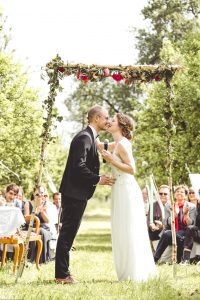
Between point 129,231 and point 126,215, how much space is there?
0.78ft

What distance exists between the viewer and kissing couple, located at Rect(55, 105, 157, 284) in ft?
27.8

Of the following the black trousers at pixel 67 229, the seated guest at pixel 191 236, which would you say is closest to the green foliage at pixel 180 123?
the seated guest at pixel 191 236

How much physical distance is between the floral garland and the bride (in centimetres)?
89

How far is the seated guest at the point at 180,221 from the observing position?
42.5 ft

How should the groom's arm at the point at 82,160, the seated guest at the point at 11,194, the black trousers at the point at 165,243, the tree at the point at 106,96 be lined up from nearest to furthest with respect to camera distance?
1. the groom's arm at the point at 82,160
2. the black trousers at the point at 165,243
3. the seated guest at the point at 11,194
4. the tree at the point at 106,96

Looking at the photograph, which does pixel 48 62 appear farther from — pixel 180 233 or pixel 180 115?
pixel 180 115

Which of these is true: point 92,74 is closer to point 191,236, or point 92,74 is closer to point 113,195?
point 113,195

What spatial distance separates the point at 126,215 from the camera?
8930 millimetres

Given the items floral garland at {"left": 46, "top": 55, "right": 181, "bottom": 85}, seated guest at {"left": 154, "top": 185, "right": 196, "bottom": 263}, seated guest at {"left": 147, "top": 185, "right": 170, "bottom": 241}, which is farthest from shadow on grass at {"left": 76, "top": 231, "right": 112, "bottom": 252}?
floral garland at {"left": 46, "top": 55, "right": 181, "bottom": 85}

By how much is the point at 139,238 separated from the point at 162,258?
13.9 ft

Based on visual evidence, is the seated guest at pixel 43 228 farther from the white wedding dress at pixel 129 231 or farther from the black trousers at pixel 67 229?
the black trousers at pixel 67 229

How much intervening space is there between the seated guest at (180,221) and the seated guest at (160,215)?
330 millimetres

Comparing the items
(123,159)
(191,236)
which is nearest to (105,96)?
(191,236)

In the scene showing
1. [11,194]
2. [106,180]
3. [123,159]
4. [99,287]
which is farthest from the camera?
[11,194]
